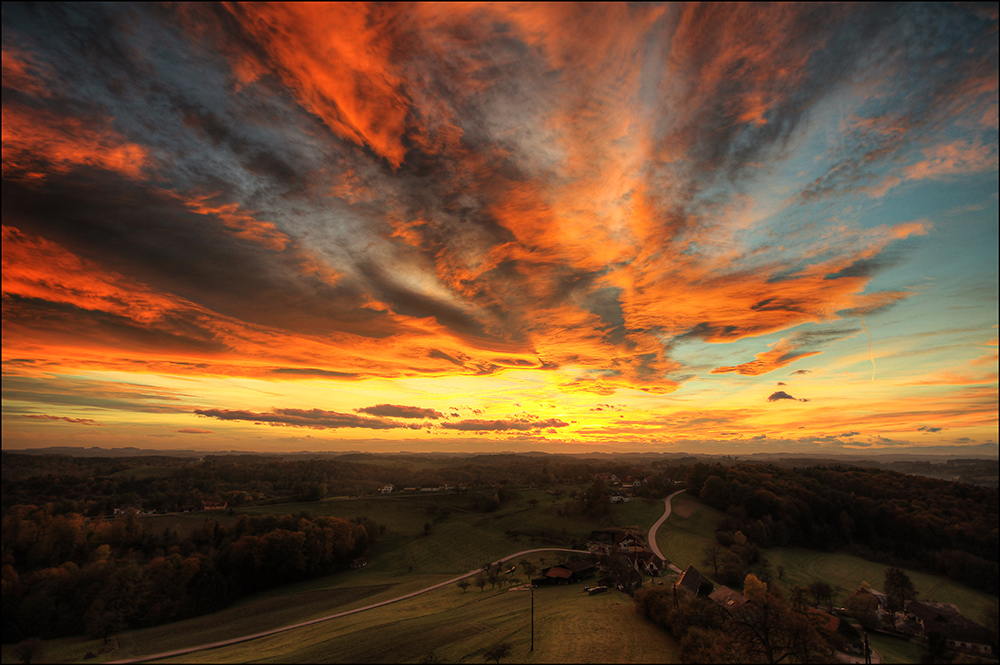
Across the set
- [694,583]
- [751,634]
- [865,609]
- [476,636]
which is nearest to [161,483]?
[476,636]

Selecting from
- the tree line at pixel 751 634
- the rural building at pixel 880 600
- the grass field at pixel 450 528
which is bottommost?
the grass field at pixel 450 528

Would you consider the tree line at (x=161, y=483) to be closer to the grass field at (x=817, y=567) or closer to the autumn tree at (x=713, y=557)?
the grass field at (x=817, y=567)

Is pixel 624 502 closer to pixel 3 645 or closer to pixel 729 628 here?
pixel 729 628

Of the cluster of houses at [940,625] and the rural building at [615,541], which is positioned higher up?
the cluster of houses at [940,625]

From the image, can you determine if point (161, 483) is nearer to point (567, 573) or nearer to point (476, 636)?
point (567, 573)

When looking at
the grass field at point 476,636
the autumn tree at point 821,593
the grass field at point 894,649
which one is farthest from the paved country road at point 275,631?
the grass field at point 894,649

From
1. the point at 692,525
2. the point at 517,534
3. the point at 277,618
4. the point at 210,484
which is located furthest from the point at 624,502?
the point at 210,484
